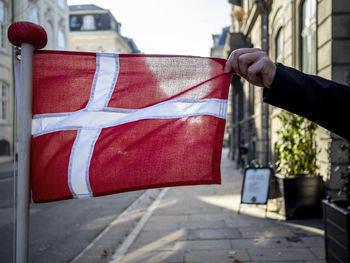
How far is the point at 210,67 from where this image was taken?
2.36m

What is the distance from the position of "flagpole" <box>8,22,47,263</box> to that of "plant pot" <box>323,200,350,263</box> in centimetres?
299

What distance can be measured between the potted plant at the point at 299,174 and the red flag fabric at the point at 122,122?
Answer: 4945 mm

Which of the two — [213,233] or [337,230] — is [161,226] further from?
[337,230]

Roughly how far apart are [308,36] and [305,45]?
0.33 metres

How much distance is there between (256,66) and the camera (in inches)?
61.5

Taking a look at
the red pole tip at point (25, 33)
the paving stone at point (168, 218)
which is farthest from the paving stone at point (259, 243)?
the red pole tip at point (25, 33)

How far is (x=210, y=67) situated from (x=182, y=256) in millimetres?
3234

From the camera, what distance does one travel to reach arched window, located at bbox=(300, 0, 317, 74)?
300 inches

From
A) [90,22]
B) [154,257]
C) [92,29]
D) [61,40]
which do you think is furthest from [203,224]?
[90,22]

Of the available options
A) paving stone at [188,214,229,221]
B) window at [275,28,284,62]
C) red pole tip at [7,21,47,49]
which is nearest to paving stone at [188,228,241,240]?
paving stone at [188,214,229,221]

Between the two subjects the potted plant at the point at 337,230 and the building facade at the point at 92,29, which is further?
the building facade at the point at 92,29

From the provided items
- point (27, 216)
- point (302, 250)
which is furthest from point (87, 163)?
point (302, 250)

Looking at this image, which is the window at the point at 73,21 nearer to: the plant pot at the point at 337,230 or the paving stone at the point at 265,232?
the paving stone at the point at 265,232

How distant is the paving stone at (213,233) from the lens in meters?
5.68
